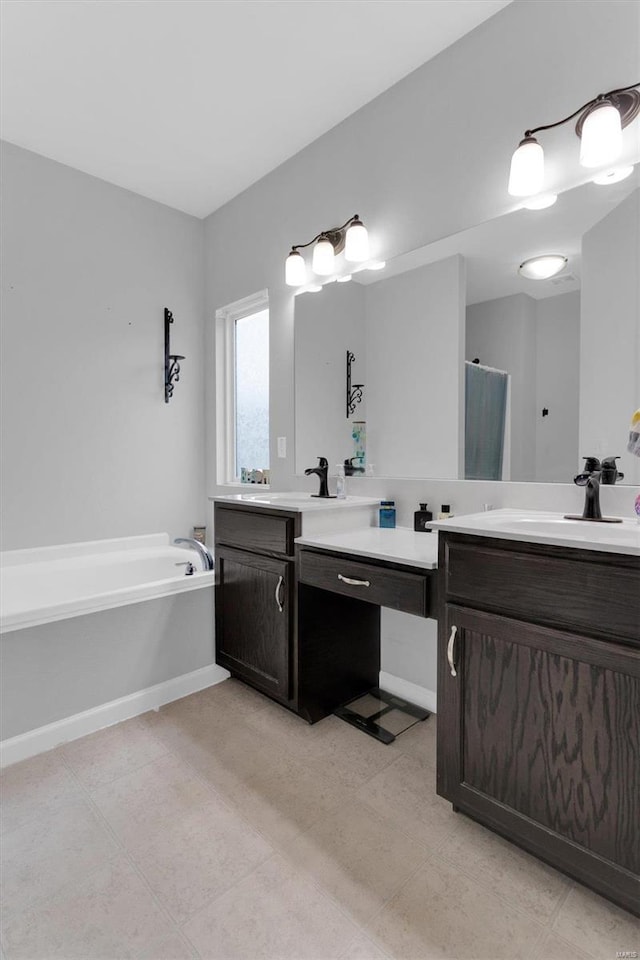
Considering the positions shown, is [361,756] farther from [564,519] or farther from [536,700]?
[564,519]

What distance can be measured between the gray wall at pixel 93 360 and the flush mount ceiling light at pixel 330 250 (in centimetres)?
101

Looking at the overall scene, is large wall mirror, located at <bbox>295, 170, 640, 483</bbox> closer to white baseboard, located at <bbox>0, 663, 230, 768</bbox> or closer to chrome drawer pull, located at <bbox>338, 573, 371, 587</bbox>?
chrome drawer pull, located at <bbox>338, 573, 371, 587</bbox>

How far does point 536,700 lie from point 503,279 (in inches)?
56.2

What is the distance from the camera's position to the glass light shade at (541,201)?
5.38 ft

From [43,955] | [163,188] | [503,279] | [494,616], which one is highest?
[163,188]

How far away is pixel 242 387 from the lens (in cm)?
317

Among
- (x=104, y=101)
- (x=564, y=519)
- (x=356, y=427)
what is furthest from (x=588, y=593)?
(x=104, y=101)

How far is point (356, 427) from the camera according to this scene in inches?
90.3

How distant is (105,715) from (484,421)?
76.2 inches

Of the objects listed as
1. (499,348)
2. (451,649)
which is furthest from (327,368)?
(451,649)

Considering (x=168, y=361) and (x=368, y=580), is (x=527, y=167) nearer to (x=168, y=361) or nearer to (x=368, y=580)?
(x=368, y=580)

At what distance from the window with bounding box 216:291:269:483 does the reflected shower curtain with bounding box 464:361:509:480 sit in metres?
1.36

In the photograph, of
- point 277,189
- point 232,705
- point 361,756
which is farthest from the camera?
point 277,189

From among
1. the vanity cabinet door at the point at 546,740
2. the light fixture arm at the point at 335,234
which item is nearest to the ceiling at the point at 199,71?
the light fixture arm at the point at 335,234
